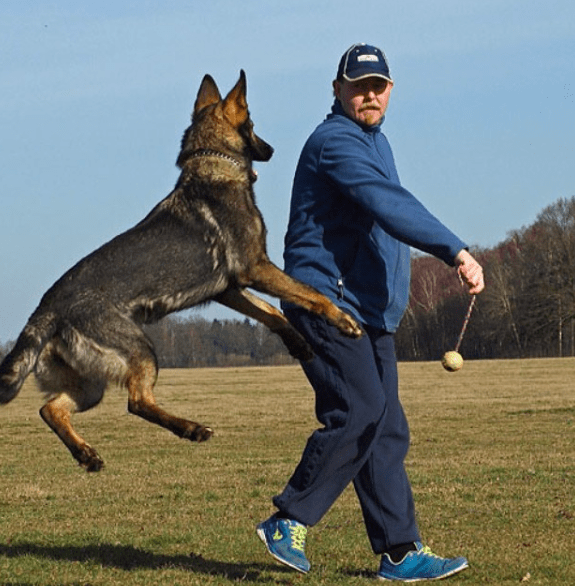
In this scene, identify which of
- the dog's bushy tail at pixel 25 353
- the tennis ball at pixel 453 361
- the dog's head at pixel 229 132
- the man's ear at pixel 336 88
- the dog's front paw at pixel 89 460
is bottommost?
the dog's front paw at pixel 89 460

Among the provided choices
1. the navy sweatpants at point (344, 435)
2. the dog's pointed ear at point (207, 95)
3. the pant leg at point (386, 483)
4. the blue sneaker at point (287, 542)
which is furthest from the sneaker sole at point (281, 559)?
the dog's pointed ear at point (207, 95)

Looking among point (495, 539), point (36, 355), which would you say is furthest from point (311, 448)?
point (495, 539)

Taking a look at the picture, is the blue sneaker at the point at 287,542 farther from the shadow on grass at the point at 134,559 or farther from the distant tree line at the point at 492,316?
the distant tree line at the point at 492,316

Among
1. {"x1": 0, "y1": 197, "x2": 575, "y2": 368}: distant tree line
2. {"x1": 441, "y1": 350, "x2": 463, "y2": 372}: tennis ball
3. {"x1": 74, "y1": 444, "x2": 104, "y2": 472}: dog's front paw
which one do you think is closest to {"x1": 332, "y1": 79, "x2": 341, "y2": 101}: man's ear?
{"x1": 441, "y1": 350, "x2": 463, "y2": 372}: tennis ball

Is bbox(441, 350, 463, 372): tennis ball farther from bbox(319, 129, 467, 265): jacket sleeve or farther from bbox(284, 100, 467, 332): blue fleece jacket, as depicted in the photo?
bbox(319, 129, 467, 265): jacket sleeve

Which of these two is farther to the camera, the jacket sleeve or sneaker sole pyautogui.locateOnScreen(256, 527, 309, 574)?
sneaker sole pyautogui.locateOnScreen(256, 527, 309, 574)

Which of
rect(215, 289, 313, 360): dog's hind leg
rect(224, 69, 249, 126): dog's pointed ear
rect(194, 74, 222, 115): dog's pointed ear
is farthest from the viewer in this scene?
rect(194, 74, 222, 115): dog's pointed ear

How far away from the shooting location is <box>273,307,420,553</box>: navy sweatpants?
566 cm

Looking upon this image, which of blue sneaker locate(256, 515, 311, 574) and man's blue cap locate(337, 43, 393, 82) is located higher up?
man's blue cap locate(337, 43, 393, 82)

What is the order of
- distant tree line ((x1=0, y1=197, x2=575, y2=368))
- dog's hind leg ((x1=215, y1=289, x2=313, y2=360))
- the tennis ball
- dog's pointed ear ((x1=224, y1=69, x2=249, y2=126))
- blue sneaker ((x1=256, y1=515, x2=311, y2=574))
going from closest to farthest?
dog's hind leg ((x1=215, y1=289, x2=313, y2=360)), dog's pointed ear ((x1=224, y1=69, x2=249, y2=126)), blue sneaker ((x1=256, y1=515, x2=311, y2=574)), the tennis ball, distant tree line ((x1=0, y1=197, x2=575, y2=368))

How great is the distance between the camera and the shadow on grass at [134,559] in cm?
628

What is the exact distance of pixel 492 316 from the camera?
77.3 meters

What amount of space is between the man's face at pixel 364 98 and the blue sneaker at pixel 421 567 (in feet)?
7.30

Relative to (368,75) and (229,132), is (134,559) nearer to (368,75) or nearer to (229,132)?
(229,132)
